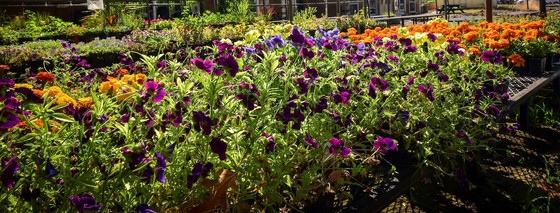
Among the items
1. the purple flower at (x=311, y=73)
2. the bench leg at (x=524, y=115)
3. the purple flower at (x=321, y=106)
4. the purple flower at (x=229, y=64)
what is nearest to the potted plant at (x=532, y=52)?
the bench leg at (x=524, y=115)

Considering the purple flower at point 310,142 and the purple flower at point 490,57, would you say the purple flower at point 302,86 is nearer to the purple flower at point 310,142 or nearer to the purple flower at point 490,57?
the purple flower at point 310,142

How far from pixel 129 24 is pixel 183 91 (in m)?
13.0

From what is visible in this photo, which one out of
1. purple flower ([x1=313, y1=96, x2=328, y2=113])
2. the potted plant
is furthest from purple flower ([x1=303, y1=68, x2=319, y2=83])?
the potted plant

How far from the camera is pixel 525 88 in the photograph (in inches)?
171

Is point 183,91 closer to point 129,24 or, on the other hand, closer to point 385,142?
point 385,142

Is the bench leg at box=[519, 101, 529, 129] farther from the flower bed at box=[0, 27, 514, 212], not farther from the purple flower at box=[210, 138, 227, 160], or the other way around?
the purple flower at box=[210, 138, 227, 160]

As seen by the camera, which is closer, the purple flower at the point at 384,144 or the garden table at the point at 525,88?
the purple flower at the point at 384,144

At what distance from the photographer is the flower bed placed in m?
1.19

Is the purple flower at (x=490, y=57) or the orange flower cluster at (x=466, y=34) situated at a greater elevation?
the orange flower cluster at (x=466, y=34)

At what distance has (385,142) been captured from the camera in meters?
1.75

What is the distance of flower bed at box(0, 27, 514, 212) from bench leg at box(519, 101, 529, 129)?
107 inches

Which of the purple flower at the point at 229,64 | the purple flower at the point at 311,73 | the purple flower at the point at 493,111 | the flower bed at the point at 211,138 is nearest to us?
the flower bed at the point at 211,138

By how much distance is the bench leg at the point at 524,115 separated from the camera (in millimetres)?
4996

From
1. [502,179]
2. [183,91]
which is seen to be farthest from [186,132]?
[502,179]
